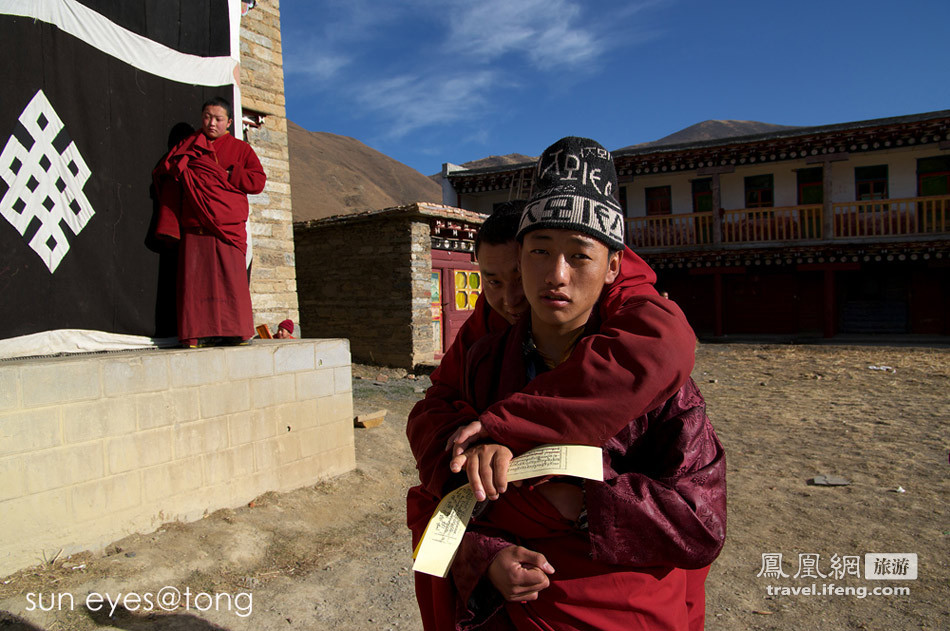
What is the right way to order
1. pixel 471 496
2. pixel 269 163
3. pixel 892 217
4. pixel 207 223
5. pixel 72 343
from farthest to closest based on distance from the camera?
1. pixel 892 217
2. pixel 269 163
3. pixel 207 223
4. pixel 72 343
5. pixel 471 496

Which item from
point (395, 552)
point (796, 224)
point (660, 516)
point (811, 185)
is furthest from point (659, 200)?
point (660, 516)

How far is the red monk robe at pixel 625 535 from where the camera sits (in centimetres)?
110

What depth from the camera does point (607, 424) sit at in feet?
3.45

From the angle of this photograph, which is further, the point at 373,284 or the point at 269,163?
the point at 373,284

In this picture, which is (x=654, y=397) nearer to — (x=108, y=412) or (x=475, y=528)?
(x=475, y=528)

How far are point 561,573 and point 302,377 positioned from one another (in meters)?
3.71

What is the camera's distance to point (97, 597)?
289 cm

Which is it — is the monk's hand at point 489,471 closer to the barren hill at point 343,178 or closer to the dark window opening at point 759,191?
the dark window opening at point 759,191

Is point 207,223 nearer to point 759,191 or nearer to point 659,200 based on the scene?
point 659,200

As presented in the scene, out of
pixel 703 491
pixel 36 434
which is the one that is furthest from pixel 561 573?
pixel 36 434

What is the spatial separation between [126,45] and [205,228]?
55.3 inches

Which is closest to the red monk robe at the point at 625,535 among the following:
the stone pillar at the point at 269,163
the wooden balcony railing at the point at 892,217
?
the stone pillar at the point at 269,163

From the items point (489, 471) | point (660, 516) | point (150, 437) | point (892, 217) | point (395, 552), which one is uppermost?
point (892, 217)

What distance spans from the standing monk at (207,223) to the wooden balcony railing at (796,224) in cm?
1706
